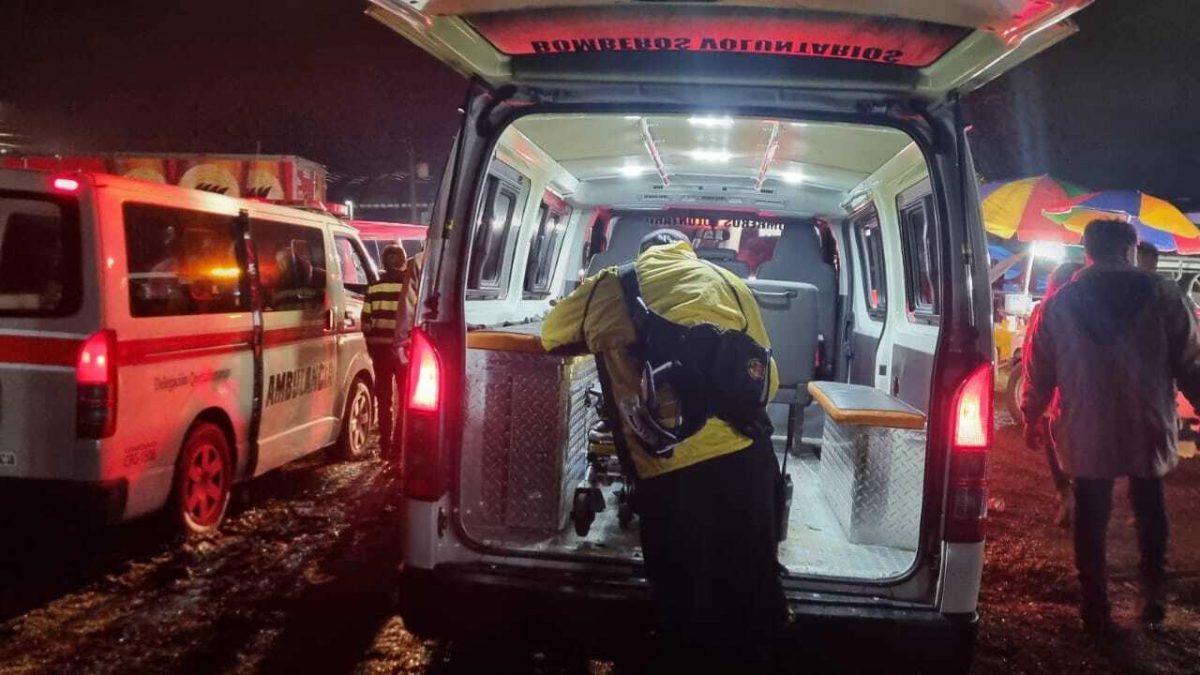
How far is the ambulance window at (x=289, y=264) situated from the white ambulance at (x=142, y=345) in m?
0.02

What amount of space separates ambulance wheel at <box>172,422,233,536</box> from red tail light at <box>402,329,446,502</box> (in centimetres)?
250

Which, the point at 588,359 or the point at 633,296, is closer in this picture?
the point at 633,296

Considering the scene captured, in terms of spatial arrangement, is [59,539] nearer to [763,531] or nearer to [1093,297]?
[763,531]

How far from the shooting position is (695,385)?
2.75m

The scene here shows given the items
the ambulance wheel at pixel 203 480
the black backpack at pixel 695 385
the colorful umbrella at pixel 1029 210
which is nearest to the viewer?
the black backpack at pixel 695 385

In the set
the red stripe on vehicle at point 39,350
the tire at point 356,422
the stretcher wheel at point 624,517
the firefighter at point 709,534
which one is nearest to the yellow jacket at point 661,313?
the firefighter at point 709,534

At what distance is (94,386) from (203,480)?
4.07ft

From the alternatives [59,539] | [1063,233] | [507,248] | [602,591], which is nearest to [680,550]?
[602,591]

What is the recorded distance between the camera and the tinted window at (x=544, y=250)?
6992 mm

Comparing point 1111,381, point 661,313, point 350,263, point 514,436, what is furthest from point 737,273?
point 350,263

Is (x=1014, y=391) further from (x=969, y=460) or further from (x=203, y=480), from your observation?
(x=203, y=480)

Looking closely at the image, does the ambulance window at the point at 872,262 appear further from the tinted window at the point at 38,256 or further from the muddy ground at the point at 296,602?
the tinted window at the point at 38,256

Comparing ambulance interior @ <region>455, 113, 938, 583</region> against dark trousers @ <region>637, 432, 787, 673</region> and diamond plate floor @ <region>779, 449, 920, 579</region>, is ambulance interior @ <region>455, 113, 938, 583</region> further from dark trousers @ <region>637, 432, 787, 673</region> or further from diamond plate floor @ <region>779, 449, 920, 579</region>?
dark trousers @ <region>637, 432, 787, 673</region>

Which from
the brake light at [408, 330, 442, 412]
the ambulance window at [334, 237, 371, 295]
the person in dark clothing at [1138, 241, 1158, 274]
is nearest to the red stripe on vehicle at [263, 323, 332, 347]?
the ambulance window at [334, 237, 371, 295]
